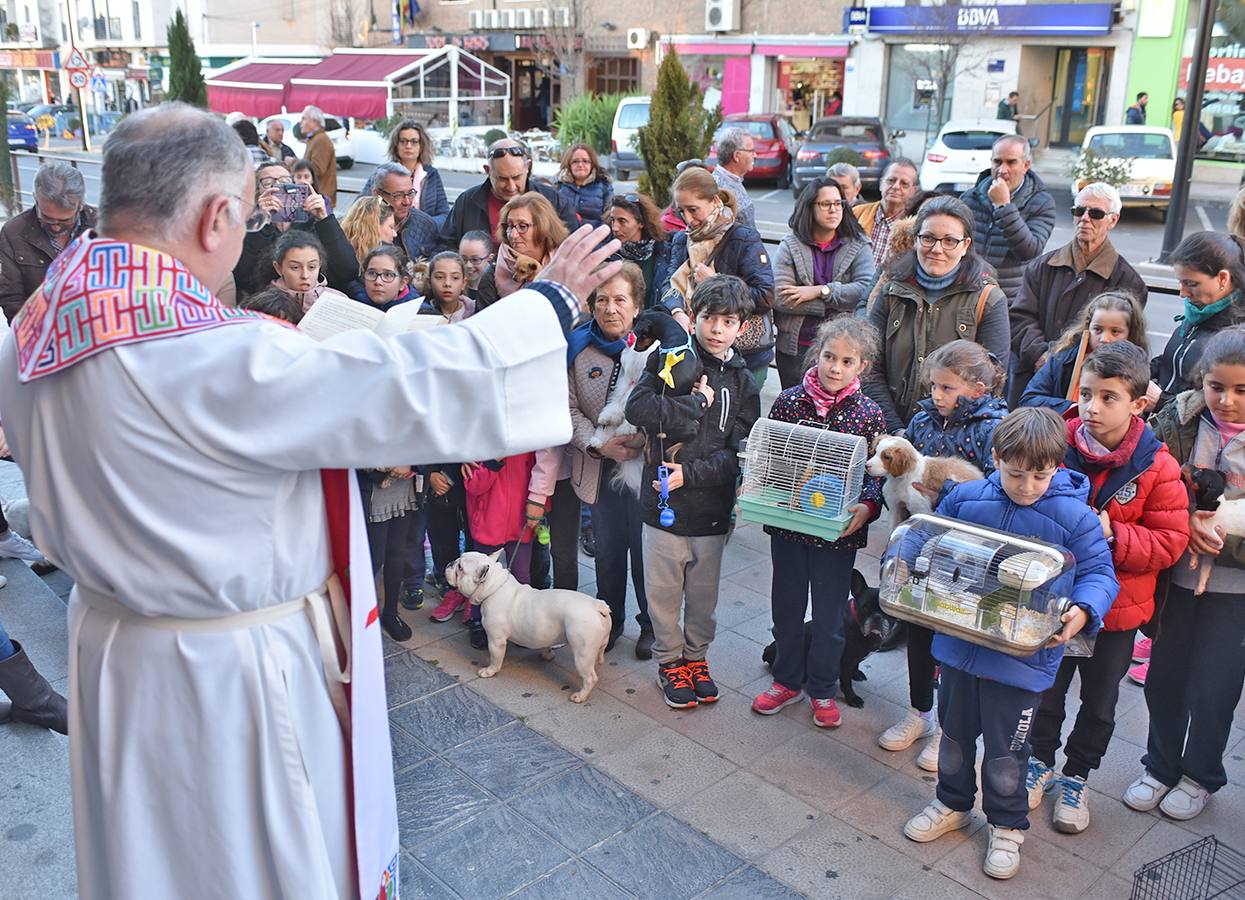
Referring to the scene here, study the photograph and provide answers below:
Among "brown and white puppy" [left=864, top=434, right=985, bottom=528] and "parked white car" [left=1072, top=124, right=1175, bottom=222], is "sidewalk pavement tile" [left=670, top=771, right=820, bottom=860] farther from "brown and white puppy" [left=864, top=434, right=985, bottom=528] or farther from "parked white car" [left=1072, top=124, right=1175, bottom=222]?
"parked white car" [left=1072, top=124, right=1175, bottom=222]

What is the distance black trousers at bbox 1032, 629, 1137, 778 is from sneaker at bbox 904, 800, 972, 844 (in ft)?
1.44

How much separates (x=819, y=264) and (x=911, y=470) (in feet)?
8.58

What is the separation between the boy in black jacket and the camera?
14.8ft

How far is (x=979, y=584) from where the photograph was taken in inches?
141

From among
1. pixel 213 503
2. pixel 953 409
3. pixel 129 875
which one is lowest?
pixel 129 875

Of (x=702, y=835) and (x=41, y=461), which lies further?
(x=702, y=835)

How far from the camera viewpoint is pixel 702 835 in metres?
3.88

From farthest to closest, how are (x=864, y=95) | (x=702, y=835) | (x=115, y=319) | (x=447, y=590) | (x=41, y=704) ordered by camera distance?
(x=864, y=95), (x=447, y=590), (x=41, y=704), (x=702, y=835), (x=115, y=319)

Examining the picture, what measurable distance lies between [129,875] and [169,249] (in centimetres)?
121

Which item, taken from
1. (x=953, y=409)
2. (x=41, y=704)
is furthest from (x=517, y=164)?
(x=41, y=704)

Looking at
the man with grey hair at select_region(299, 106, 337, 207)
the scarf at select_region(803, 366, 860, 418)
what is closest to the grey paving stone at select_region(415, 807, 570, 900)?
the scarf at select_region(803, 366, 860, 418)

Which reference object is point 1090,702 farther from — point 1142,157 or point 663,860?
point 1142,157

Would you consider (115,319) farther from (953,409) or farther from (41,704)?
(953,409)

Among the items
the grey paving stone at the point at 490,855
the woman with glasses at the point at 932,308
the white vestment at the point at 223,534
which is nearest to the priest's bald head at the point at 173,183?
the white vestment at the point at 223,534
